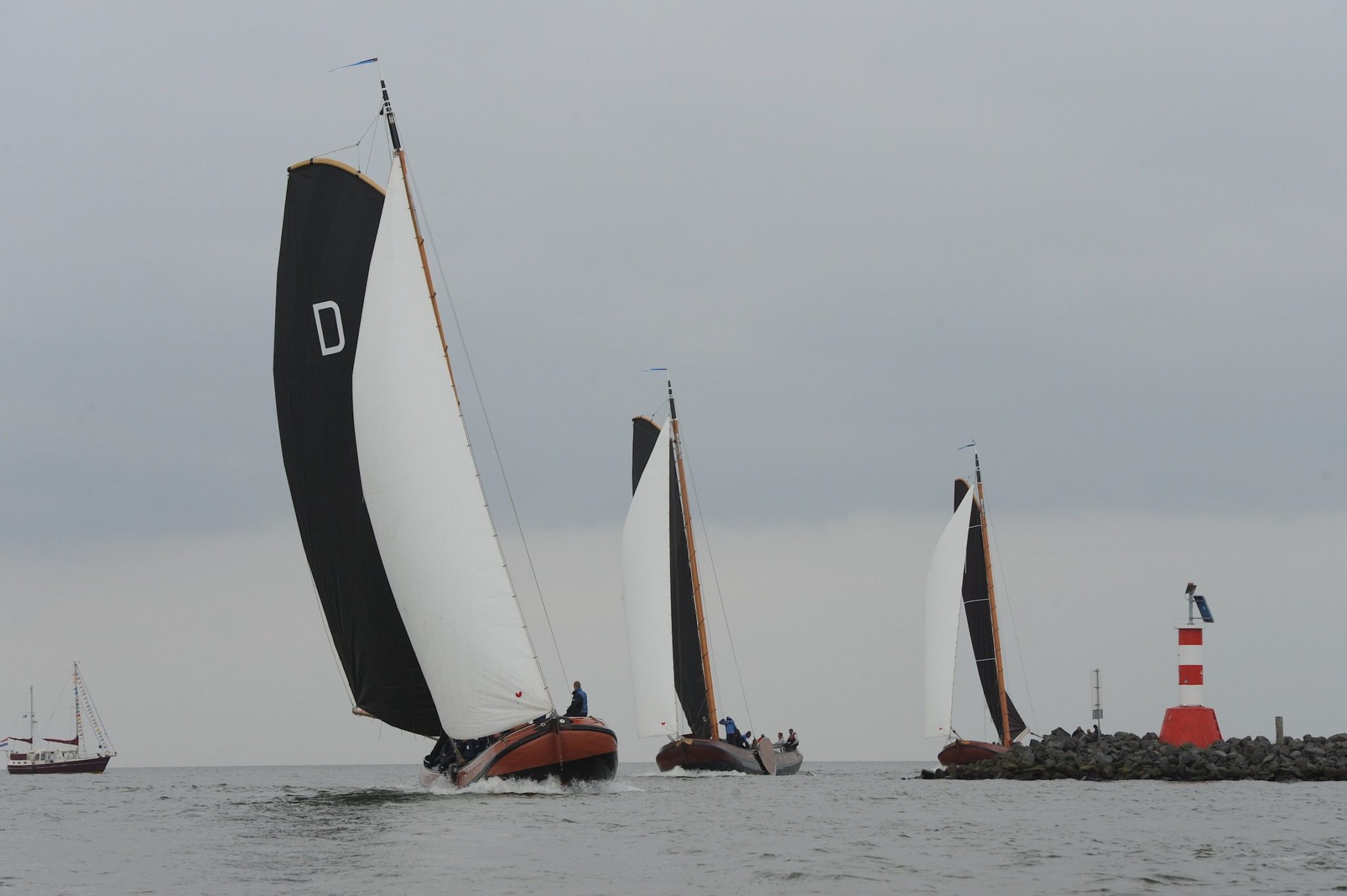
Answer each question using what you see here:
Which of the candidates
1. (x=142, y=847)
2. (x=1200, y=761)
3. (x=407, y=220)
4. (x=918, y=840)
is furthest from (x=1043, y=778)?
(x=142, y=847)

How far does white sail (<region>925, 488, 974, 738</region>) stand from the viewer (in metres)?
63.2

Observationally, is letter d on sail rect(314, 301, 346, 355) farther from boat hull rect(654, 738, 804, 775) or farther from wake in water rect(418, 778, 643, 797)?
boat hull rect(654, 738, 804, 775)

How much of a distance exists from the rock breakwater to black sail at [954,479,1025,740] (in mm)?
2297

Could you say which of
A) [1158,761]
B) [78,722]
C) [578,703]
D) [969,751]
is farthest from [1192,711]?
[78,722]

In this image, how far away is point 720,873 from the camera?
69.3 ft

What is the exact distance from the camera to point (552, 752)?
31.6 m

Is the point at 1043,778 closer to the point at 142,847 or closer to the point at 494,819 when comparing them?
the point at 494,819

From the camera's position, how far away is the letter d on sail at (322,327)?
32.8 meters

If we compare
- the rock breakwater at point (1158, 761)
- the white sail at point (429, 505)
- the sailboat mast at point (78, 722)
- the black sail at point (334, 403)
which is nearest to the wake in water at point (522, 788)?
the white sail at point (429, 505)

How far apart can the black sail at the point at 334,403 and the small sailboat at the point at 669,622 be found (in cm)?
2196

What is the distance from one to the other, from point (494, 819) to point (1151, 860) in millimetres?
11136

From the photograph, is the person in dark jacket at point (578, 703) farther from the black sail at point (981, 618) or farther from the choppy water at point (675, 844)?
the black sail at point (981, 618)

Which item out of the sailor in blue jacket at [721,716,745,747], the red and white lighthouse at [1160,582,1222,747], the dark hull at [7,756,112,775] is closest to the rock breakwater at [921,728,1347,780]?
the red and white lighthouse at [1160,582,1222,747]

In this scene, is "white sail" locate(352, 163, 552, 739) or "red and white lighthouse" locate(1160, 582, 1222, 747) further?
"red and white lighthouse" locate(1160, 582, 1222, 747)
